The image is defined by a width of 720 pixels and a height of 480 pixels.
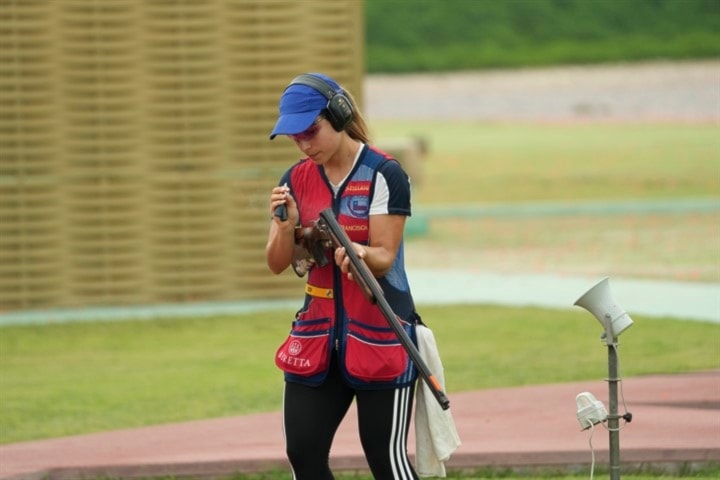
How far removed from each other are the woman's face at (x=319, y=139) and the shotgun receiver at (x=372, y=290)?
25 cm

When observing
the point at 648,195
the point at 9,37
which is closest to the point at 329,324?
the point at 9,37

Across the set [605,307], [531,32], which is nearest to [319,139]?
[605,307]

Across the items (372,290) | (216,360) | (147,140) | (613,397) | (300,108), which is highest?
(300,108)

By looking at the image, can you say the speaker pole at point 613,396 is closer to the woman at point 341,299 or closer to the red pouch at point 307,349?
the woman at point 341,299

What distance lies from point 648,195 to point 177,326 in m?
12.9

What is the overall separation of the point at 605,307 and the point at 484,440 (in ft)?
8.75

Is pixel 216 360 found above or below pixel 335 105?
below

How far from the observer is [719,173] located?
26.7 meters

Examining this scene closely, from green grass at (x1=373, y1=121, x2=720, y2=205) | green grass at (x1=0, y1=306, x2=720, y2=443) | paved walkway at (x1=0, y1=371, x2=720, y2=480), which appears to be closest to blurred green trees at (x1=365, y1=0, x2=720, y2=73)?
green grass at (x1=373, y1=121, x2=720, y2=205)

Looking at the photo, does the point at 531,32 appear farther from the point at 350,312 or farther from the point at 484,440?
the point at 350,312

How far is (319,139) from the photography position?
5.35m

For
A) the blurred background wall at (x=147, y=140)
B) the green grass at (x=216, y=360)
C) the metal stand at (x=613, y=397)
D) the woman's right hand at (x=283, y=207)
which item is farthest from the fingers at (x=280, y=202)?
the blurred background wall at (x=147, y=140)

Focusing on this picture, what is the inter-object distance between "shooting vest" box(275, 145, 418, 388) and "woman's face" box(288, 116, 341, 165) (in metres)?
0.10

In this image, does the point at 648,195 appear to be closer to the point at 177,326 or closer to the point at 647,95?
the point at 177,326
